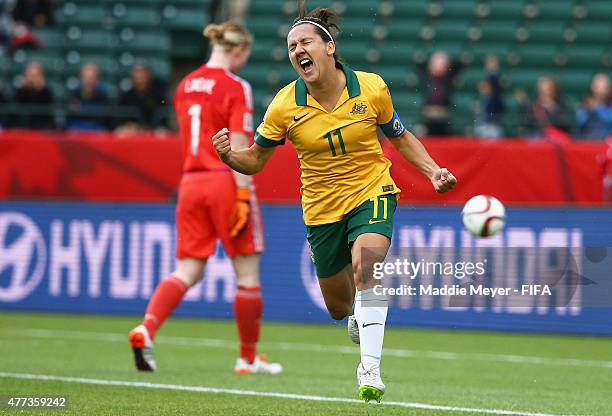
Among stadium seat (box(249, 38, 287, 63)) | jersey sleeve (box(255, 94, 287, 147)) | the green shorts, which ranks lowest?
the green shorts

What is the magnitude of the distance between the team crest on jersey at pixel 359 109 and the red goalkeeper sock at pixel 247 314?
268cm

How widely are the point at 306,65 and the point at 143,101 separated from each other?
Answer: 990 cm

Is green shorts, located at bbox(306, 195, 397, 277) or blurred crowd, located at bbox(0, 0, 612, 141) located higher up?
blurred crowd, located at bbox(0, 0, 612, 141)

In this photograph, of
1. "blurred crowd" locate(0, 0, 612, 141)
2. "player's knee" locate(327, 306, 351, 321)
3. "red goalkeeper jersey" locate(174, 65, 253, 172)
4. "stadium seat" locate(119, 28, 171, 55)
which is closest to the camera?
"player's knee" locate(327, 306, 351, 321)

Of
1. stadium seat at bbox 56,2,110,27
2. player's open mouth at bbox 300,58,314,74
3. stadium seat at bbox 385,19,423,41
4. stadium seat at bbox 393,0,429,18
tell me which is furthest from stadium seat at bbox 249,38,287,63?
player's open mouth at bbox 300,58,314,74

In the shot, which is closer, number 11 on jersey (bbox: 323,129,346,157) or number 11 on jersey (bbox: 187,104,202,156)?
number 11 on jersey (bbox: 323,129,346,157)

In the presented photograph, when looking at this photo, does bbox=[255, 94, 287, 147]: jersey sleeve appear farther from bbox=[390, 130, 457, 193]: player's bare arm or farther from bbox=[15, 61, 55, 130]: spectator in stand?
bbox=[15, 61, 55, 130]: spectator in stand

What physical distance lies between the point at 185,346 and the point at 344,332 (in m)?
2.15

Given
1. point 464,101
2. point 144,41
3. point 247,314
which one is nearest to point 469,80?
point 464,101

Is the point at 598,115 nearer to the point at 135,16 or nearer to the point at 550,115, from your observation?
the point at 550,115

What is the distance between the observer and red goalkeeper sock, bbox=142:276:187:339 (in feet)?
29.0

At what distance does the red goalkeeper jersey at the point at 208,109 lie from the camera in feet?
29.5

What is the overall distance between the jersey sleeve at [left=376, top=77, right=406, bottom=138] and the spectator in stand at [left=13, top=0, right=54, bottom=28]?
44.8 feet

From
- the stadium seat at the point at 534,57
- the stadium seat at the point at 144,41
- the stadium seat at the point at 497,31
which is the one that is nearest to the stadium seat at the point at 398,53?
the stadium seat at the point at 497,31
